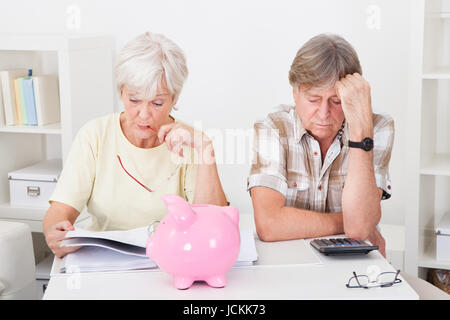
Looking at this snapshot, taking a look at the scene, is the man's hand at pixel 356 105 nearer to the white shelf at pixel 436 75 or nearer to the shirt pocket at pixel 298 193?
the shirt pocket at pixel 298 193

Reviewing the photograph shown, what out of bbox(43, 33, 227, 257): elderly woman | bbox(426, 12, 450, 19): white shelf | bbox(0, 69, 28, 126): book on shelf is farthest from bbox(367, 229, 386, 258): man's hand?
bbox(0, 69, 28, 126): book on shelf

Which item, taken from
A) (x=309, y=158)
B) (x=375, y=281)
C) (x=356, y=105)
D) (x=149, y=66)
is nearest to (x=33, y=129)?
(x=149, y=66)

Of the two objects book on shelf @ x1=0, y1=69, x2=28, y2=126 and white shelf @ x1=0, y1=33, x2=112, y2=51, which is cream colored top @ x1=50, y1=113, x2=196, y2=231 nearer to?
white shelf @ x1=0, y1=33, x2=112, y2=51

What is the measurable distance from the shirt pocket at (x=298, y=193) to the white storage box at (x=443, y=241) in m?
0.68

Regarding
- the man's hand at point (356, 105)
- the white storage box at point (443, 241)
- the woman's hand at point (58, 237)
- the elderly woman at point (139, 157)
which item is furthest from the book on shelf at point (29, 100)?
the white storage box at point (443, 241)

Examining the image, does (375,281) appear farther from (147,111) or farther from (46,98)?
(46,98)

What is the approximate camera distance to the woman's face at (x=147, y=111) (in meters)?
1.67

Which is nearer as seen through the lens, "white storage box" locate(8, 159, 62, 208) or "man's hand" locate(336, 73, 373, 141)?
"man's hand" locate(336, 73, 373, 141)

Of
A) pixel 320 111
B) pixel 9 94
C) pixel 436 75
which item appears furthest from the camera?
pixel 9 94

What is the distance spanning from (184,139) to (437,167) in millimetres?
1048

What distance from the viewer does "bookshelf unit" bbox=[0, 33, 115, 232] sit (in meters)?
2.44

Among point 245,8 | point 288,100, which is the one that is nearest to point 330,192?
point 288,100

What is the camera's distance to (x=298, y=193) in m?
1.75
